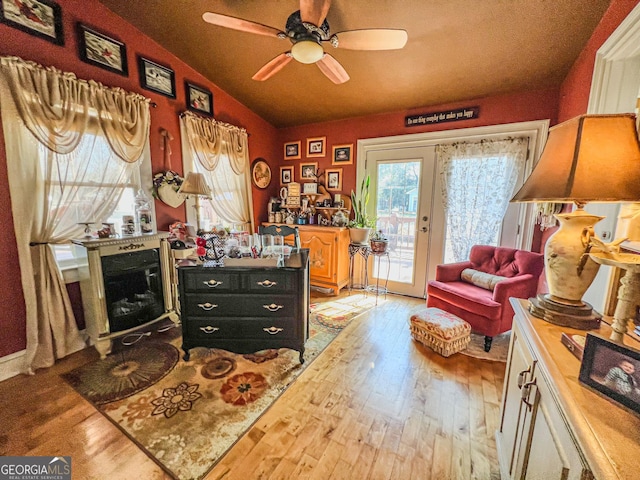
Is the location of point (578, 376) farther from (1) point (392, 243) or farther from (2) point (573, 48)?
(1) point (392, 243)

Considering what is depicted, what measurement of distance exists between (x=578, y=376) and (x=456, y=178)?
2.75m

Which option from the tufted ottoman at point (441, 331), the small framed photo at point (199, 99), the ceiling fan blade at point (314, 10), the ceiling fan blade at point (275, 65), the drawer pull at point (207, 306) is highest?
the small framed photo at point (199, 99)

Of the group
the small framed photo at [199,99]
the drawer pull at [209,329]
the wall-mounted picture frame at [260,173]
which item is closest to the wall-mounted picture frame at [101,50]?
the small framed photo at [199,99]

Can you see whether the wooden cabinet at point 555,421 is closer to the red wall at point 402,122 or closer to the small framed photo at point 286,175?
the red wall at point 402,122

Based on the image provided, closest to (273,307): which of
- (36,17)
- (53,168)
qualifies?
(53,168)

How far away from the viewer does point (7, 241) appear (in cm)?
184

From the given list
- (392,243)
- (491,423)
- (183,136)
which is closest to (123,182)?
(183,136)

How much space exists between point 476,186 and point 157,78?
3636 mm

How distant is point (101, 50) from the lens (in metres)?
2.20

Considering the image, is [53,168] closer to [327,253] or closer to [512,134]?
[327,253]

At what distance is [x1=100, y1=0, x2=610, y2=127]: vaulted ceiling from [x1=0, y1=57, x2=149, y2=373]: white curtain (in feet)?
2.93

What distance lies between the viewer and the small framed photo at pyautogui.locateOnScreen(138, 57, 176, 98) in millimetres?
2496

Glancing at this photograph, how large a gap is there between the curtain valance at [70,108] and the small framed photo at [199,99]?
0.56 metres

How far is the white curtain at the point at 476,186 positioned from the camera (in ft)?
9.12
